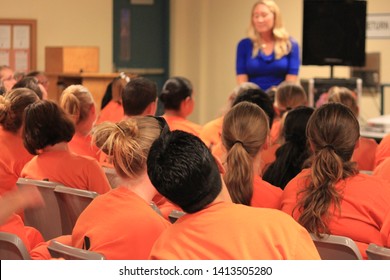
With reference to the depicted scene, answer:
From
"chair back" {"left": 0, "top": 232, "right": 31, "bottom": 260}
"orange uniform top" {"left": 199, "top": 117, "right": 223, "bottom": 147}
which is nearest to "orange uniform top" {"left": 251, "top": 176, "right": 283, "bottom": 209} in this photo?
"chair back" {"left": 0, "top": 232, "right": 31, "bottom": 260}

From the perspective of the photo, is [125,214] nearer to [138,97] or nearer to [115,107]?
[138,97]

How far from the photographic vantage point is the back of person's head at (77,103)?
4.62m

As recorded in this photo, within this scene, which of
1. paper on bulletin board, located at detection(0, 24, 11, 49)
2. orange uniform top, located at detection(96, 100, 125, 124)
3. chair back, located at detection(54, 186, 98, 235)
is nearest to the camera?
chair back, located at detection(54, 186, 98, 235)

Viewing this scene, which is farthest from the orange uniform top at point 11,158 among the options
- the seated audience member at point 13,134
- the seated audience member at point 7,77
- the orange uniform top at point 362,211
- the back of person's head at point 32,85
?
the seated audience member at point 7,77

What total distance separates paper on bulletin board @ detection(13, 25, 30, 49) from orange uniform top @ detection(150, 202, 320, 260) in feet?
29.2

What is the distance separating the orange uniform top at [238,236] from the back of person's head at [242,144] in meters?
1.33

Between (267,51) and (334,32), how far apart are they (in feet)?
5.86

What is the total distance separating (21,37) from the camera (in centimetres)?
1045

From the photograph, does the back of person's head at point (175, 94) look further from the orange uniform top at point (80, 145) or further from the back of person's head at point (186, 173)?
the back of person's head at point (186, 173)

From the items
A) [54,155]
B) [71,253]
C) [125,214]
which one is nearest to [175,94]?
[54,155]

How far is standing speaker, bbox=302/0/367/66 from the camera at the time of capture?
8.68m

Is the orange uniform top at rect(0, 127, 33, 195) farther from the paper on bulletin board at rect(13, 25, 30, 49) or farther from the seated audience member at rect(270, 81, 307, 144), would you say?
the paper on bulletin board at rect(13, 25, 30, 49)

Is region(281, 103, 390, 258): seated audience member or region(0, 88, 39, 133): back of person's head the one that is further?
region(0, 88, 39, 133): back of person's head
